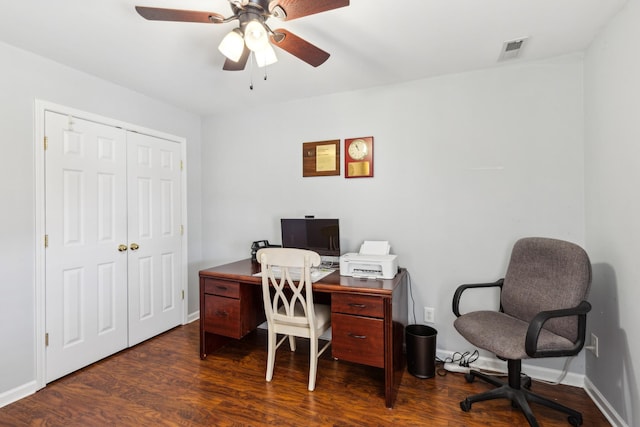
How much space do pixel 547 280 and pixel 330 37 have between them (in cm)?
206

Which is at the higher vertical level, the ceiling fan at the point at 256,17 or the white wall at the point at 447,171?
the ceiling fan at the point at 256,17

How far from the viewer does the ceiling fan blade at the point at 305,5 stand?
1324mm

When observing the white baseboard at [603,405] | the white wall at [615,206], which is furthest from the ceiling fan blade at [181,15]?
the white baseboard at [603,405]

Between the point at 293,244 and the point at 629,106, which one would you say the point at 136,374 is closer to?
the point at 293,244

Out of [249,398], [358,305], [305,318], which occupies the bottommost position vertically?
[249,398]

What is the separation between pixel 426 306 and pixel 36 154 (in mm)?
3156

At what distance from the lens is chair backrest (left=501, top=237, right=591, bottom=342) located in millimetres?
1768

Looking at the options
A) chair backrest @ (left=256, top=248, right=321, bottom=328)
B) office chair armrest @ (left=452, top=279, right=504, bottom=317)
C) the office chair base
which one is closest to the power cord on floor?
the office chair base

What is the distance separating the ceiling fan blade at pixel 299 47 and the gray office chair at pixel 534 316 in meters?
1.81

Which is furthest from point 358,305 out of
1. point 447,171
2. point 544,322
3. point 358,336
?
point 447,171

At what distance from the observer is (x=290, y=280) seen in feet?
6.95

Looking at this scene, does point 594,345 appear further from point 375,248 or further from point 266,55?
point 266,55

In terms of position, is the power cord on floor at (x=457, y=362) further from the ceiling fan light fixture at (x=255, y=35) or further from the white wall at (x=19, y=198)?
the white wall at (x=19, y=198)

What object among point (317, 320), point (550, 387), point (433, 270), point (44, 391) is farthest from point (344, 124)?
point (44, 391)
